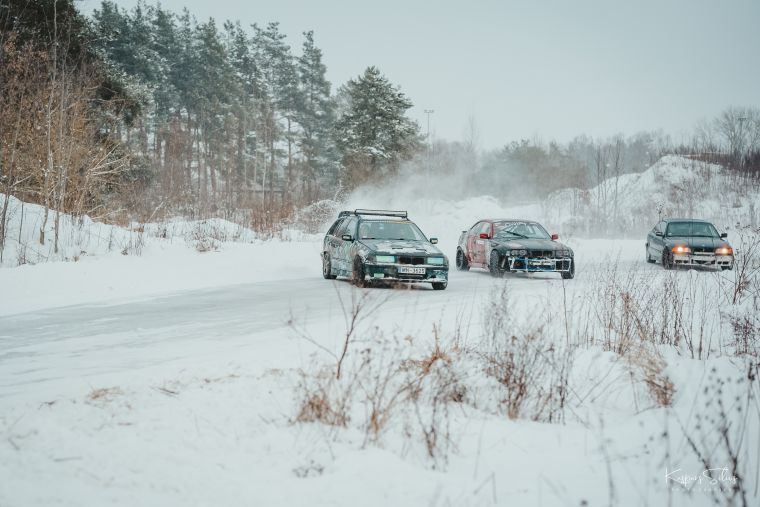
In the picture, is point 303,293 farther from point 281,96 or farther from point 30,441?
point 281,96

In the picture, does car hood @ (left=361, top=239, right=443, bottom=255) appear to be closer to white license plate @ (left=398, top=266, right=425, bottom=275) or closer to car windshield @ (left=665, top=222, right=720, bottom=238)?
white license plate @ (left=398, top=266, right=425, bottom=275)

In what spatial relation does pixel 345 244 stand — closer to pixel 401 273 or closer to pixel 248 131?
pixel 401 273

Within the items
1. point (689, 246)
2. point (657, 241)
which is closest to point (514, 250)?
point (689, 246)

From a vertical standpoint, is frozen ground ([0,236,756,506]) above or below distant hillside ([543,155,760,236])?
below

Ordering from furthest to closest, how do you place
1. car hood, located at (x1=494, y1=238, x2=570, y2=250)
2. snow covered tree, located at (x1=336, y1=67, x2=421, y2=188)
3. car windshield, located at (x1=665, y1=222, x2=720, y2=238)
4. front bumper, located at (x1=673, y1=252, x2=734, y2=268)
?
snow covered tree, located at (x1=336, y1=67, x2=421, y2=188) < car windshield, located at (x1=665, y1=222, x2=720, y2=238) < front bumper, located at (x1=673, y1=252, x2=734, y2=268) < car hood, located at (x1=494, y1=238, x2=570, y2=250)

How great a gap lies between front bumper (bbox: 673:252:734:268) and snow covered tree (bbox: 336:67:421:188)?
26565mm

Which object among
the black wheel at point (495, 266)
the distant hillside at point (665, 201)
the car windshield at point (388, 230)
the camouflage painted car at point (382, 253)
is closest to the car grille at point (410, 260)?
the camouflage painted car at point (382, 253)

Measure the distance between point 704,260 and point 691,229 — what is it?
80.4 inches

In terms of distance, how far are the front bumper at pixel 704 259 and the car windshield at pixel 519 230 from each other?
422 cm

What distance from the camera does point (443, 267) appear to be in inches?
487

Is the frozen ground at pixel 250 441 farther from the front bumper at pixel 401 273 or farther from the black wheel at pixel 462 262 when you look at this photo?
the black wheel at pixel 462 262

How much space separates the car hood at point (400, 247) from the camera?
12.3m

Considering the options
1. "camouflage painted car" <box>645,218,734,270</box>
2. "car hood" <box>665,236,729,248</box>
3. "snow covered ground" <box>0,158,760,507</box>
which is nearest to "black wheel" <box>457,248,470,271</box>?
"camouflage painted car" <box>645,218,734,270</box>

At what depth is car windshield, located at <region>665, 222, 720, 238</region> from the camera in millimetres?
18156
